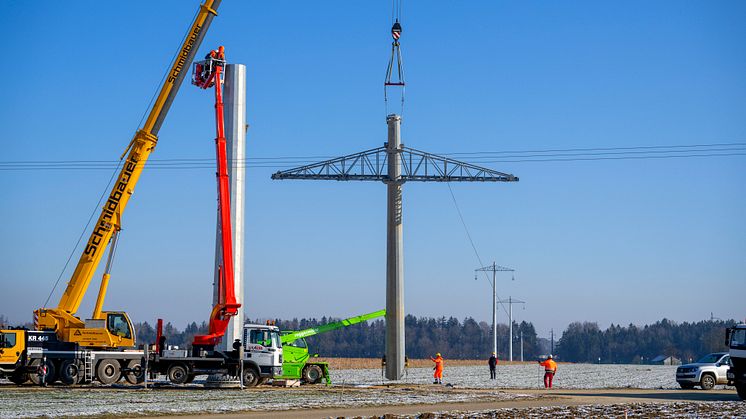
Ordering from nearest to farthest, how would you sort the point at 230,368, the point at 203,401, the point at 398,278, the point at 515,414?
1. the point at 515,414
2. the point at 203,401
3. the point at 230,368
4. the point at 398,278

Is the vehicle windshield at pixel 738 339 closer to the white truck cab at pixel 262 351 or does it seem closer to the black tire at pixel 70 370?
the white truck cab at pixel 262 351

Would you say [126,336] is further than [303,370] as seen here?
No

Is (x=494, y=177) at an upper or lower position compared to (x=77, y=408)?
upper

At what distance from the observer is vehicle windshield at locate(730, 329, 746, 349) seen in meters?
37.0

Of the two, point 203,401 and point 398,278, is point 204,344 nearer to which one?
point 203,401

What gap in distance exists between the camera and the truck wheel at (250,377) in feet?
141

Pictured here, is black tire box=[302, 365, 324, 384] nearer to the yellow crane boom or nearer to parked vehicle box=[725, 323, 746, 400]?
the yellow crane boom

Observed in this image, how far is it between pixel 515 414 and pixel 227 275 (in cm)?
1695

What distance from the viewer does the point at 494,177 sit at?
58.5 meters

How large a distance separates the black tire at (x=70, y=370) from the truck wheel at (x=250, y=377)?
21.7 feet

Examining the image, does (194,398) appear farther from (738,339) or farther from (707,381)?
(707,381)

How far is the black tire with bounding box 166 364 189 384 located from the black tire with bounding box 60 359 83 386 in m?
3.53

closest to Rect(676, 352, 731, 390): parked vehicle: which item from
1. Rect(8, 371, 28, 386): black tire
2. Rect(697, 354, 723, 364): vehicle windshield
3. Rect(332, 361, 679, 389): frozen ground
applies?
Rect(697, 354, 723, 364): vehicle windshield

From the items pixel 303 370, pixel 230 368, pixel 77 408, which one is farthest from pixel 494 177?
pixel 77 408
